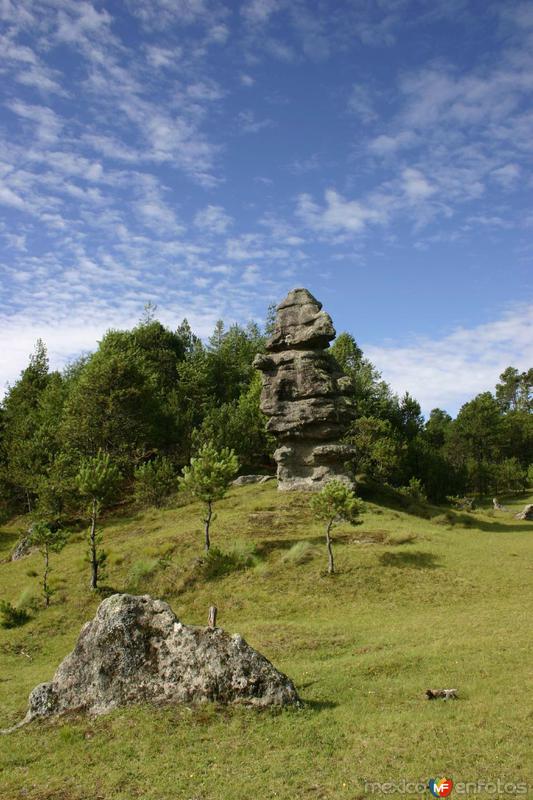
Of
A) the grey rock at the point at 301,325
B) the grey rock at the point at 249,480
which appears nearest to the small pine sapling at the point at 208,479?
the grey rock at the point at 249,480

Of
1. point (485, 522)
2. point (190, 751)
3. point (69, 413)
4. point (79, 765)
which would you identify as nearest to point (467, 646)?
point (190, 751)

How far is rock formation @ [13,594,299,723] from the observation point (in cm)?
1277

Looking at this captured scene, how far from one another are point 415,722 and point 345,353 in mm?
70544

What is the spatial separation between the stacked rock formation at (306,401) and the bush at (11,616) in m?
23.8

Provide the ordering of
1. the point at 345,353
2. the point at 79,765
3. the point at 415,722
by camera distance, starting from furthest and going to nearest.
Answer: the point at 345,353, the point at 415,722, the point at 79,765

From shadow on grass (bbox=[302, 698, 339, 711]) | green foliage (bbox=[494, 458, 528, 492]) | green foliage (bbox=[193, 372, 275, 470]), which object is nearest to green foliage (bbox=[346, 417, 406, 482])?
green foliage (bbox=[193, 372, 275, 470])

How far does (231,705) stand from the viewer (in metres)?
12.5

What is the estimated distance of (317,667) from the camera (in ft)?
55.5

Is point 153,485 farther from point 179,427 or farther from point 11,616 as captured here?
point 11,616

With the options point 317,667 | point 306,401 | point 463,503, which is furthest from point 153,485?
point 317,667

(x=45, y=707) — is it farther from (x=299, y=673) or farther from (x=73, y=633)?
(x=73, y=633)

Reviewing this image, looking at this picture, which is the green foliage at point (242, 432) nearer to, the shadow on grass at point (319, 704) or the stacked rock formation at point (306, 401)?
the stacked rock formation at point (306, 401)

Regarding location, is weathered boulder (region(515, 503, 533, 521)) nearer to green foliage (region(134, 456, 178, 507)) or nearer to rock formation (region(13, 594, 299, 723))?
green foliage (region(134, 456, 178, 507))

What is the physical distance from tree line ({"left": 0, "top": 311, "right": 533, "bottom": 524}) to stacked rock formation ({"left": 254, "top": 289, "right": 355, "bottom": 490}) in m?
7.71
